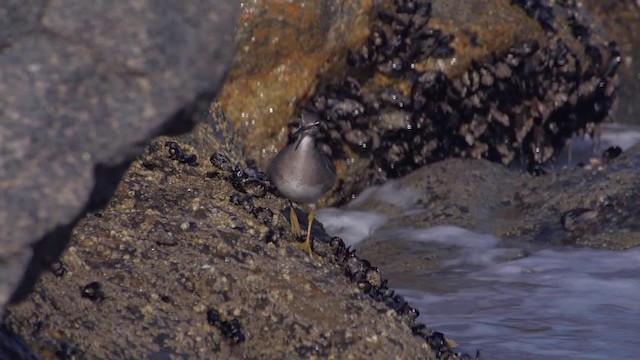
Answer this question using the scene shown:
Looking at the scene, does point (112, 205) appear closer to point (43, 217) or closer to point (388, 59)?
point (43, 217)

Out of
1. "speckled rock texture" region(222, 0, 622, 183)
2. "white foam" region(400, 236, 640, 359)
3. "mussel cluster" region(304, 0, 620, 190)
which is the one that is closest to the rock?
"speckled rock texture" region(222, 0, 622, 183)

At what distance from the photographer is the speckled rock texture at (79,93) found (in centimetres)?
252

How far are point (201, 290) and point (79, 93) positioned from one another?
1496 millimetres

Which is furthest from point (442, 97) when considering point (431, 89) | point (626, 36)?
point (626, 36)

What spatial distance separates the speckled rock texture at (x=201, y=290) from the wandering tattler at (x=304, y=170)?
0.76 m

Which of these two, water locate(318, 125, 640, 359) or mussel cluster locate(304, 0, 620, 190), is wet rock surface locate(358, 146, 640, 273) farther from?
mussel cluster locate(304, 0, 620, 190)

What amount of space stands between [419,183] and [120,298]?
470 centimetres

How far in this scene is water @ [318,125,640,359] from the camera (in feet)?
17.3

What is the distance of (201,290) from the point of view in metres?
3.96

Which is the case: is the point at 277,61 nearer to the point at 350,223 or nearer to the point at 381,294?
the point at 350,223

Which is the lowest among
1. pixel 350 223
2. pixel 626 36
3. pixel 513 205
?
pixel 350 223

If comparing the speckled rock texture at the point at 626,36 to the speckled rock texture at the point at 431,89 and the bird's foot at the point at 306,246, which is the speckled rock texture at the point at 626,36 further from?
the bird's foot at the point at 306,246

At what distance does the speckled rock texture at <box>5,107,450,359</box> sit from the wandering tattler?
2.48 ft

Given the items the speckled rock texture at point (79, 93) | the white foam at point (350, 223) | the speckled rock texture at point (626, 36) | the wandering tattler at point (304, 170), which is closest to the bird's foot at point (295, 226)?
the wandering tattler at point (304, 170)
